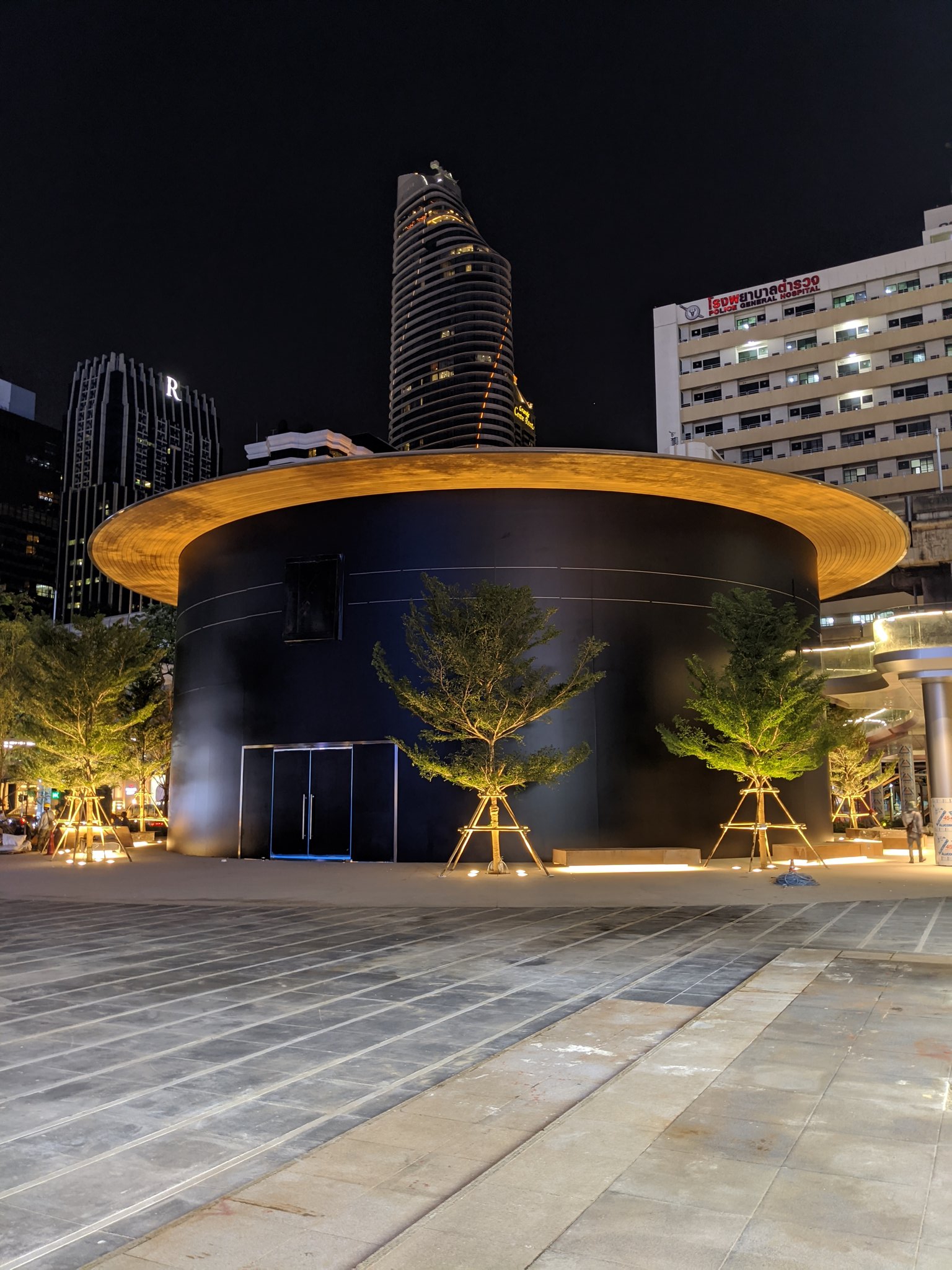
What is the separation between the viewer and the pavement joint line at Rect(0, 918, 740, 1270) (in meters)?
3.26

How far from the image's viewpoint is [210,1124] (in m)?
4.54

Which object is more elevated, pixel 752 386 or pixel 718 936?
pixel 752 386

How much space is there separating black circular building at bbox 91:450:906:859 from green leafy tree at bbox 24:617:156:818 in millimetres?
2412

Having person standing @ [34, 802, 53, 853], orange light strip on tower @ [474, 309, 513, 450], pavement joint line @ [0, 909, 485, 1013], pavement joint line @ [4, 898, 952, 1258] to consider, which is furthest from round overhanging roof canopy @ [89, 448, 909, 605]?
orange light strip on tower @ [474, 309, 513, 450]

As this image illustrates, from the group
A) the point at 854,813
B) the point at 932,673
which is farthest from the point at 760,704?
the point at 854,813

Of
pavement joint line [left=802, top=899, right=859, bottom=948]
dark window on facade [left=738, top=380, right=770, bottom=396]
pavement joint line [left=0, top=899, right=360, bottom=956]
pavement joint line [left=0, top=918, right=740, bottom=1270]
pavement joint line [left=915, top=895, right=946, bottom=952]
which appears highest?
dark window on facade [left=738, top=380, right=770, bottom=396]

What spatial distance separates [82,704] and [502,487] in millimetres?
10931

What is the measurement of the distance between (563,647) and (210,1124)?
1731 centimetres

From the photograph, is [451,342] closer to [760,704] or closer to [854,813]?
[854,813]

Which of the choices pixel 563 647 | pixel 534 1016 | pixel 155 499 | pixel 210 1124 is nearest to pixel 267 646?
pixel 155 499

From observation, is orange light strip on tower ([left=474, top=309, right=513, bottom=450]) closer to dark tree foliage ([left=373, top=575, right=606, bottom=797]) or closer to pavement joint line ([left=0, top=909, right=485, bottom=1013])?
dark tree foliage ([left=373, top=575, right=606, bottom=797])

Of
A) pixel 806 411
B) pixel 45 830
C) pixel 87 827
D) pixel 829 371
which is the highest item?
pixel 829 371

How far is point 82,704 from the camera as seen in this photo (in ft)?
72.5

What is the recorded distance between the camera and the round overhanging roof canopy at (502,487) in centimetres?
2053
